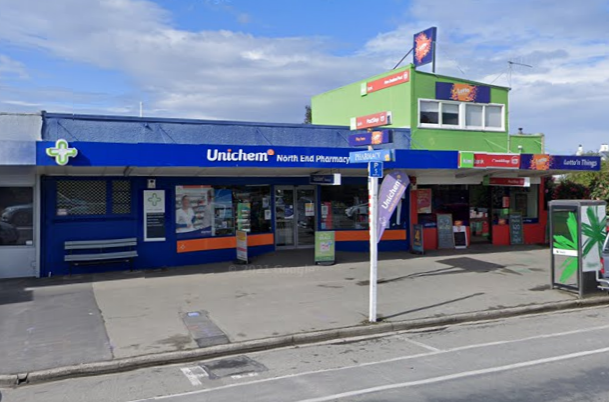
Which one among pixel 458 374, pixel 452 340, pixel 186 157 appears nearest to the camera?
pixel 458 374

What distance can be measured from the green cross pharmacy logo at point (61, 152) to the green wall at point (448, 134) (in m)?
11.0

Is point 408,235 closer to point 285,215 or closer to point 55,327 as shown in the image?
point 285,215

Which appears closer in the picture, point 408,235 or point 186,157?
point 186,157

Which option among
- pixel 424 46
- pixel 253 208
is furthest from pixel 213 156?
pixel 424 46

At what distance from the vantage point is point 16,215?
12.8m

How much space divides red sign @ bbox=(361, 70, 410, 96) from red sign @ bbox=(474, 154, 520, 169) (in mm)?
3729

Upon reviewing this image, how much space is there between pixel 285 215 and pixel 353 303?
673 centimetres

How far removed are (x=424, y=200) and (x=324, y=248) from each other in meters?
5.03

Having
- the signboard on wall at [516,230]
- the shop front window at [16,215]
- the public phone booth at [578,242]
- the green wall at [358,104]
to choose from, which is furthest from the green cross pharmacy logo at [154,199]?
the signboard on wall at [516,230]

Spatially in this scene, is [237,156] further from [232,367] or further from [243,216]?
[232,367]

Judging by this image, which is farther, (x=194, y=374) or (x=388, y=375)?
(x=194, y=374)

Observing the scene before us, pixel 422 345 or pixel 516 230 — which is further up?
pixel 516 230

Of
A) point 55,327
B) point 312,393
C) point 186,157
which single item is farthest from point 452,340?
point 186,157

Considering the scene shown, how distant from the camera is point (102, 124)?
44.7ft
